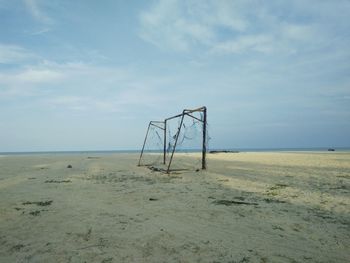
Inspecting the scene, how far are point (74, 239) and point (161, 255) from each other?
1732mm

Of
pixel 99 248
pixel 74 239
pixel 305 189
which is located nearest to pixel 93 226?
pixel 74 239

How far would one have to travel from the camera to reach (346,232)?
6066 mm

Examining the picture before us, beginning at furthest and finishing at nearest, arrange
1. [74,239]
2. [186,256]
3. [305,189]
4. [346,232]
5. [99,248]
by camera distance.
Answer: [305,189]
[346,232]
[74,239]
[99,248]
[186,256]

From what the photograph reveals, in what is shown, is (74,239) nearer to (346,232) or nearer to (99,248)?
(99,248)

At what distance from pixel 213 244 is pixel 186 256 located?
26.8 inches

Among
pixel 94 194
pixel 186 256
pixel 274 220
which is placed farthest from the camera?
pixel 94 194

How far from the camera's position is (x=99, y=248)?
5.24 meters

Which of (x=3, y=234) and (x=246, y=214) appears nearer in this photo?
(x=3, y=234)

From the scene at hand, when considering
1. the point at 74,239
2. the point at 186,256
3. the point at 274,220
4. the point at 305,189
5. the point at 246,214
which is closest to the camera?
the point at 186,256

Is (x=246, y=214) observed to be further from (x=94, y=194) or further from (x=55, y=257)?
(x=94, y=194)

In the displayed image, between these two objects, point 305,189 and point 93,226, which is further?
point 305,189

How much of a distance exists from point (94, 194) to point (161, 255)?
6148mm

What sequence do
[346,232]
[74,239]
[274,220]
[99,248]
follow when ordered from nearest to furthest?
[99,248] → [74,239] → [346,232] → [274,220]

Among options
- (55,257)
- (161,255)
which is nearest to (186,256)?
(161,255)
